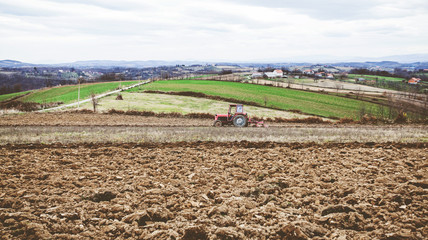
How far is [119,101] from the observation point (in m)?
53.0

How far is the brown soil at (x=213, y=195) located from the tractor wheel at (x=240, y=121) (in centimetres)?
1123

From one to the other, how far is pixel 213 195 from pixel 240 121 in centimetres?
1672

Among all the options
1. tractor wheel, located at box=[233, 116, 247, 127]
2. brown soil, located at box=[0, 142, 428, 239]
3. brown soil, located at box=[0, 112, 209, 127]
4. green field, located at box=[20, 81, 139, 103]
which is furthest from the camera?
green field, located at box=[20, 81, 139, 103]

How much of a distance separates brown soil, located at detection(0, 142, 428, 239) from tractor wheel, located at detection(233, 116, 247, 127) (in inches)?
442

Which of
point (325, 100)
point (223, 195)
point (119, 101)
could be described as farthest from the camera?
point (325, 100)

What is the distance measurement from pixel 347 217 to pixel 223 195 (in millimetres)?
3207

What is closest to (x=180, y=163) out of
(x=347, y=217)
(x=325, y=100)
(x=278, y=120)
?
(x=347, y=217)

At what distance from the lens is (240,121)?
2458 centimetres

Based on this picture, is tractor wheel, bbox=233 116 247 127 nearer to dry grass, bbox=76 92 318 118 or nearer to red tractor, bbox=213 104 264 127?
red tractor, bbox=213 104 264 127

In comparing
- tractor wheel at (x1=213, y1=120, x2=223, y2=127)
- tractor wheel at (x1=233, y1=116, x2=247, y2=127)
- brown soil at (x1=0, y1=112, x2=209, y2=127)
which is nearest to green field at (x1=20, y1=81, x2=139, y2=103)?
brown soil at (x1=0, y1=112, x2=209, y2=127)

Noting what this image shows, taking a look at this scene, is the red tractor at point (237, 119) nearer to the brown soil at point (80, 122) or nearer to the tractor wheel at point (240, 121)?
the tractor wheel at point (240, 121)

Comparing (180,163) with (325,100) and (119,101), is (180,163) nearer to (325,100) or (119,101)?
(119,101)

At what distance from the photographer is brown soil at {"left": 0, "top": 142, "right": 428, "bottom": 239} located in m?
6.19

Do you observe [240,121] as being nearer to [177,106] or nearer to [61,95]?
[177,106]
